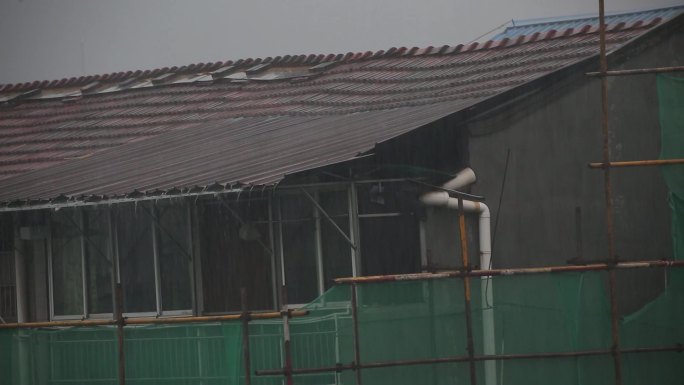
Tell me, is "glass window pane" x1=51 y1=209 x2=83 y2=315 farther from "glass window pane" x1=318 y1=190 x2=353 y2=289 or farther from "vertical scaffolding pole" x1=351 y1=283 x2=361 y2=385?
"vertical scaffolding pole" x1=351 y1=283 x2=361 y2=385

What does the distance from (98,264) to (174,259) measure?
1.36m

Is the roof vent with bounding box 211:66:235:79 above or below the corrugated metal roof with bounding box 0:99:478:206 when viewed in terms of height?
above

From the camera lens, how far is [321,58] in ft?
72.3

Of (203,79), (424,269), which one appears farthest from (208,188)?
(203,79)

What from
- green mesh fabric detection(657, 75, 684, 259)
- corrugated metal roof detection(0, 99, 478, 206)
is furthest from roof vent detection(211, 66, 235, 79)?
green mesh fabric detection(657, 75, 684, 259)

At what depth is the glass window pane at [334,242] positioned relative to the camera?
49.3 feet

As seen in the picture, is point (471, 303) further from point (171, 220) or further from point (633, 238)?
point (171, 220)

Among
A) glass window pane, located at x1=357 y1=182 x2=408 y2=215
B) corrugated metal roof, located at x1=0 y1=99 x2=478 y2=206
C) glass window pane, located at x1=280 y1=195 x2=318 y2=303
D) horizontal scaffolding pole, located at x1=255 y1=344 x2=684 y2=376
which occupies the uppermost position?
corrugated metal roof, located at x1=0 y1=99 x2=478 y2=206

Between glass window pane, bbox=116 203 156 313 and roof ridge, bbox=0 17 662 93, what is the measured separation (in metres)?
6.34

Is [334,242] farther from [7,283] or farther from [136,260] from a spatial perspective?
[7,283]

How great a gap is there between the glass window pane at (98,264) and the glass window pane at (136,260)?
22 cm

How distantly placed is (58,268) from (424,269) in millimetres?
5893

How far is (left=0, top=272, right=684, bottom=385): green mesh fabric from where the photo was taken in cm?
1123

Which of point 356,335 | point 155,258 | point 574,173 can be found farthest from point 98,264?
point 574,173
